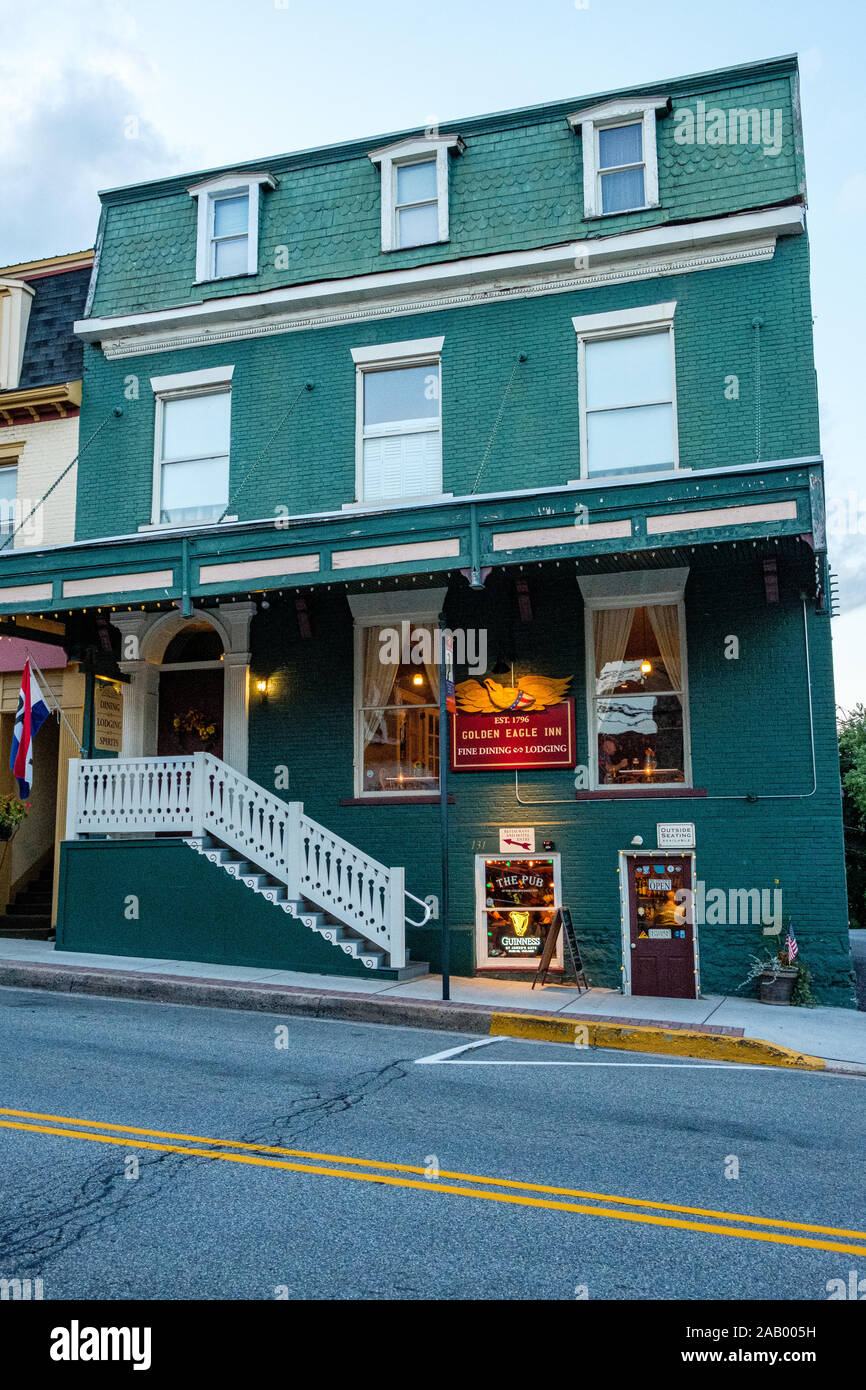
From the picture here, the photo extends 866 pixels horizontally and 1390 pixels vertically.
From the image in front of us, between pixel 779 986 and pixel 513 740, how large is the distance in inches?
165

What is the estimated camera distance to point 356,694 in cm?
1447

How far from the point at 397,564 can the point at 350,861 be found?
11.8ft

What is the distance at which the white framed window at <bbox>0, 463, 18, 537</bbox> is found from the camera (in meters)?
16.8

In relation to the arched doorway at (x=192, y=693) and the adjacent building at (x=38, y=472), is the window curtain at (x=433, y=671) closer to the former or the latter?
the arched doorway at (x=192, y=693)

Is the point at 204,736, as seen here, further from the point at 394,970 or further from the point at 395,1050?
the point at 395,1050

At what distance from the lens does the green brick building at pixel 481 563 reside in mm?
12484

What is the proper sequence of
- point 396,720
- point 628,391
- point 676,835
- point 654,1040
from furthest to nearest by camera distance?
point 396,720
point 628,391
point 676,835
point 654,1040

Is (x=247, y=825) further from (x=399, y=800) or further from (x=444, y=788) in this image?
(x=444, y=788)

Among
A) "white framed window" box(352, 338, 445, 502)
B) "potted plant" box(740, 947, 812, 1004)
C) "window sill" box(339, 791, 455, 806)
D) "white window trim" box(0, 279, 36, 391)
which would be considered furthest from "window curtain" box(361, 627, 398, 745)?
"white window trim" box(0, 279, 36, 391)

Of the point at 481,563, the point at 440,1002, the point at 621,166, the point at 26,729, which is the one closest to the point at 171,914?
the point at 26,729

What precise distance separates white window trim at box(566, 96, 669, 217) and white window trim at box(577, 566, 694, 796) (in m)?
4.83

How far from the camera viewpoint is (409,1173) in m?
5.84

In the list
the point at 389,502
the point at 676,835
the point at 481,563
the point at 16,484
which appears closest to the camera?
the point at 481,563

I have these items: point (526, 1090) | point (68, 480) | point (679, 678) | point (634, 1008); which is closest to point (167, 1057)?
point (526, 1090)
